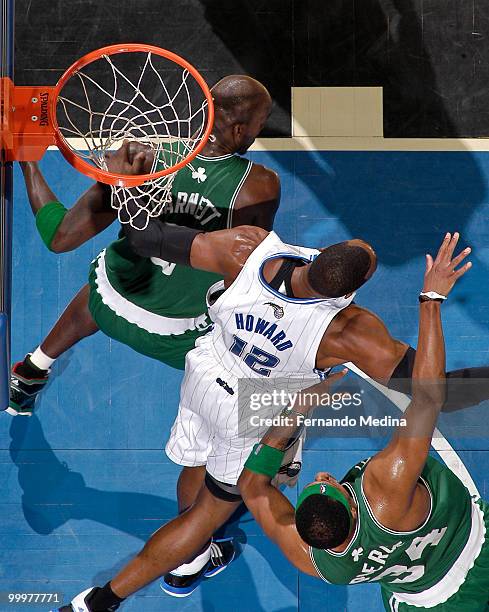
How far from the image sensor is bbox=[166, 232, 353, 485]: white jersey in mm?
3727

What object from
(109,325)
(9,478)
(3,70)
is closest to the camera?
(3,70)

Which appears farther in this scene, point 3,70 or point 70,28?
point 70,28

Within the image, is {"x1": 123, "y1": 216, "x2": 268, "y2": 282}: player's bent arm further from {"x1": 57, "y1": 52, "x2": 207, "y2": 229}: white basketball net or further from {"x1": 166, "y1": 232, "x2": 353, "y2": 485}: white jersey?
{"x1": 57, "y1": 52, "x2": 207, "y2": 229}: white basketball net

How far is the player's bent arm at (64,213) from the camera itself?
435 cm

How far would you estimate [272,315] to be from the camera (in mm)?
3721

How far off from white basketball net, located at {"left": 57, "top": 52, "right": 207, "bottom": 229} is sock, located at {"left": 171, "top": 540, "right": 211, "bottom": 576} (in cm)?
232

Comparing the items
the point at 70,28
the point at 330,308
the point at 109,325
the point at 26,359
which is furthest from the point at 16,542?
the point at 70,28

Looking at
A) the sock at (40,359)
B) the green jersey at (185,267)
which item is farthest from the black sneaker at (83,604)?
the green jersey at (185,267)

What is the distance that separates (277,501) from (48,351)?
165 centimetres

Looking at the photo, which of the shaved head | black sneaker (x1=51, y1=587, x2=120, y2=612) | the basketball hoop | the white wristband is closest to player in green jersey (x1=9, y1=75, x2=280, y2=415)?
the shaved head

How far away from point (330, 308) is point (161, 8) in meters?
2.54

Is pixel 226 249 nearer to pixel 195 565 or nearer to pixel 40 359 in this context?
pixel 40 359

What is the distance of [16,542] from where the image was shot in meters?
4.87

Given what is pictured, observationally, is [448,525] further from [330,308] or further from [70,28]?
[70,28]
